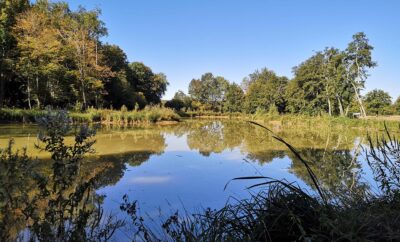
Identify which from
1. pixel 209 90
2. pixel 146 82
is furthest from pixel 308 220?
pixel 209 90

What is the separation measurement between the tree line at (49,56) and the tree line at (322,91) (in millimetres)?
19201

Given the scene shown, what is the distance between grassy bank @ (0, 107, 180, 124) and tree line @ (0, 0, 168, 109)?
191 centimetres

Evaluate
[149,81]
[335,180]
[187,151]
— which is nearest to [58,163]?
[335,180]

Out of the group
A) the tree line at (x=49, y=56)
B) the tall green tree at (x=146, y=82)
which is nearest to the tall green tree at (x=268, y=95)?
the tall green tree at (x=146, y=82)

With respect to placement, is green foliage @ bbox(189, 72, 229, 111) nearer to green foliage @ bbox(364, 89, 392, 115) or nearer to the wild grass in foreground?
green foliage @ bbox(364, 89, 392, 115)

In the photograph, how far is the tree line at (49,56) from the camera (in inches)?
810

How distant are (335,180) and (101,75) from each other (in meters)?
23.7

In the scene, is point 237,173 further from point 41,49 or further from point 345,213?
point 41,49

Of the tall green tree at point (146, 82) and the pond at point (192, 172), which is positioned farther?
the tall green tree at point (146, 82)

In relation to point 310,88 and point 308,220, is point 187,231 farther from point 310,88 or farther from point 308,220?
point 310,88

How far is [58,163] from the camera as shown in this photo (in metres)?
1.74

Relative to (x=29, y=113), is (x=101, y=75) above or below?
above

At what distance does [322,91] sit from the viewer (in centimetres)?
3309

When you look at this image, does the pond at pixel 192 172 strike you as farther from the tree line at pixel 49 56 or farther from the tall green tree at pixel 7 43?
the tall green tree at pixel 7 43
